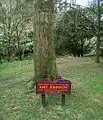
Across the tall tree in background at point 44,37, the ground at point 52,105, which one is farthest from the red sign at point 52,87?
the tall tree in background at point 44,37

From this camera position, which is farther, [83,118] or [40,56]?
[40,56]

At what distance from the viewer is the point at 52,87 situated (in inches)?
189

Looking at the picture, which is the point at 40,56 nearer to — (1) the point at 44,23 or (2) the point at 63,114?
(1) the point at 44,23

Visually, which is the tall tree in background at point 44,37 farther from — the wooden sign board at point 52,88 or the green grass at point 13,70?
the green grass at point 13,70

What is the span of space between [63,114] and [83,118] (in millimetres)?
384

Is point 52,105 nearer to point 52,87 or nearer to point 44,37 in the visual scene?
point 52,87

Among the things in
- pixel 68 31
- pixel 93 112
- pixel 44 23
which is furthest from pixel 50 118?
pixel 68 31

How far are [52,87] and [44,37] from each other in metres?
1.54

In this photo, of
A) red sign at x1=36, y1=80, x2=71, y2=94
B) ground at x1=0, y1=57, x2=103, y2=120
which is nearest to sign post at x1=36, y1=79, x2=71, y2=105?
red sign at x1=36, y1=80, x2=71, y2=94

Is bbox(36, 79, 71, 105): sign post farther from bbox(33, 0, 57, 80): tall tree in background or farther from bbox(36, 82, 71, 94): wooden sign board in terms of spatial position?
bbox(33, 0, 57, 80): tall tree in background

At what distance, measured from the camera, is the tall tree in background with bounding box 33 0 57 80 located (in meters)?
5.82

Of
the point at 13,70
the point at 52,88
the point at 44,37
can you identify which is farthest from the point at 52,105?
the point at 13,70

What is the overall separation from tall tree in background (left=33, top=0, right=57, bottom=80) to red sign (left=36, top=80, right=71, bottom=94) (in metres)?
1.12

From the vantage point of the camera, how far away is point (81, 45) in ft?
48.0
